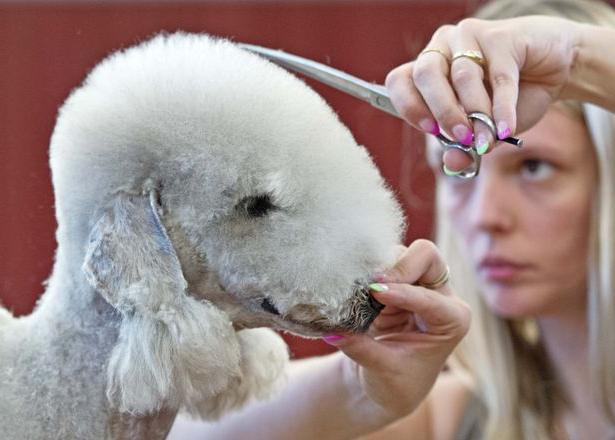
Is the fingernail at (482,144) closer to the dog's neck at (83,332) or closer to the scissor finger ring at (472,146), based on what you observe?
the scissor finger ring at (472,146)

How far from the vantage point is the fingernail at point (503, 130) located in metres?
0.61

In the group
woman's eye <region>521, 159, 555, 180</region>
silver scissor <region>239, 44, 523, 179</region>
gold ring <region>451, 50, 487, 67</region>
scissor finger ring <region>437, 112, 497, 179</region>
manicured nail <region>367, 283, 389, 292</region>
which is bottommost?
manicured nail <region>367, 283, 389, 292</region>

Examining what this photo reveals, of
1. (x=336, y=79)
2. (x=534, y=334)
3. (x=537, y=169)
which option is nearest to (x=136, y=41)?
(x=336, y=79)

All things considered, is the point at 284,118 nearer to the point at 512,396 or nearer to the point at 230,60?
the point at 230,60

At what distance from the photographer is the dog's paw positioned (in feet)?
2.09

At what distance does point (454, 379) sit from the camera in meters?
1.30

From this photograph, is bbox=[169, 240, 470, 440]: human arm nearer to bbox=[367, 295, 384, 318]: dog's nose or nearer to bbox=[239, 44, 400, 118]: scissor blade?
bbox=[367, 295, 384, 318]: dog's nose

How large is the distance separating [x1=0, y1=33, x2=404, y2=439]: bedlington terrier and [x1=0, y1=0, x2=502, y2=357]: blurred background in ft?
0.27

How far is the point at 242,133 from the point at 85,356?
0.19m

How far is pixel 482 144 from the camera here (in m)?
0.60

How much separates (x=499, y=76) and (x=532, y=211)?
46cm

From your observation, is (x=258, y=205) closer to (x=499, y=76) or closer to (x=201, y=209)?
(x=201, y=209)

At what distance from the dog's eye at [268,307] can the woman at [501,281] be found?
3.0 inches

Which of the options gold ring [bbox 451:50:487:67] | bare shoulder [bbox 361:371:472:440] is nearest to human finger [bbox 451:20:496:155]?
Result: gold ring [bbox 451:50:487:67]
